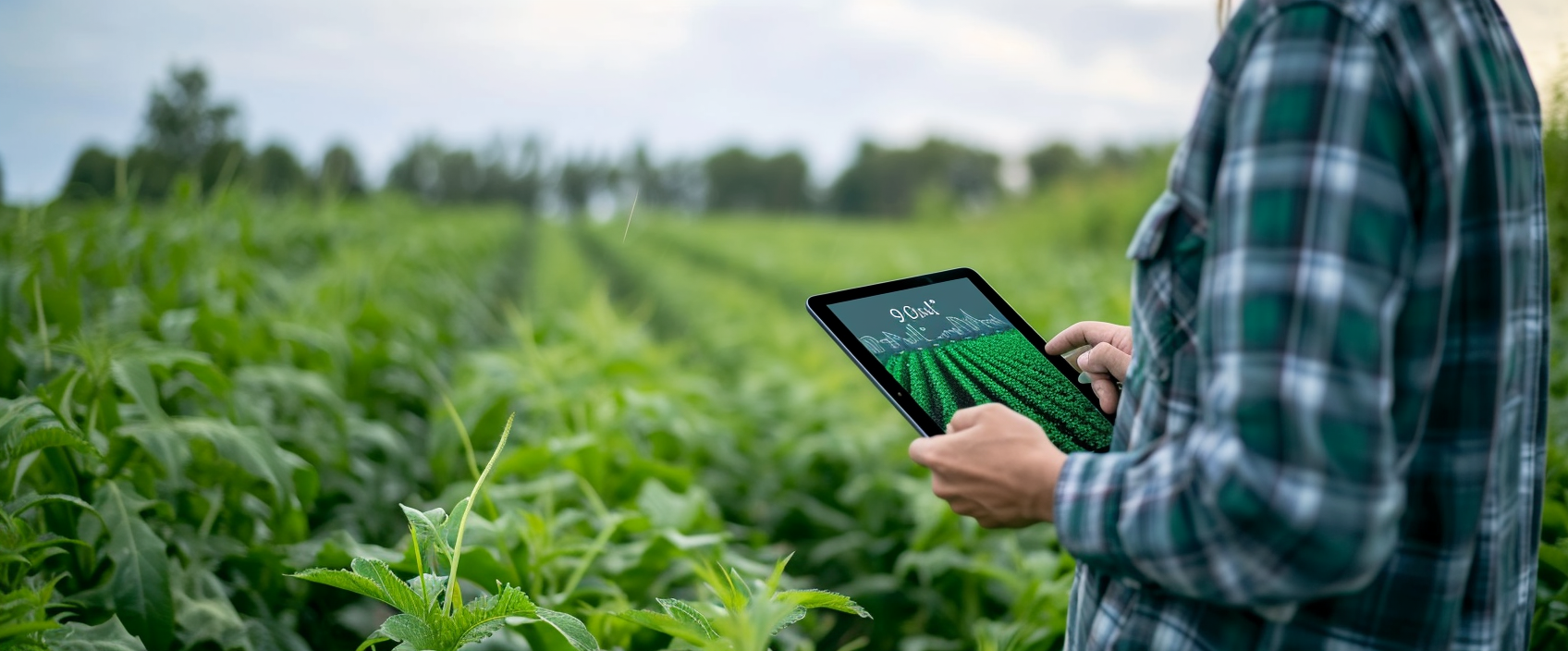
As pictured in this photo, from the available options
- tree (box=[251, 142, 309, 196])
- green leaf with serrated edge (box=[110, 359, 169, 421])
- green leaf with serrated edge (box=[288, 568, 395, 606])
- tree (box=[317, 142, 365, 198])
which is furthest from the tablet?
tree (box=[251, 142, 309, 196])

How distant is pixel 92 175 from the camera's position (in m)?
3.85

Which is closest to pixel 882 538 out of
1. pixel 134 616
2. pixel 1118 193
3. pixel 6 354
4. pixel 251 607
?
pixel 251 607

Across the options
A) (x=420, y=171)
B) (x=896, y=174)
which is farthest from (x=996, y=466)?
(x=896, y=174)

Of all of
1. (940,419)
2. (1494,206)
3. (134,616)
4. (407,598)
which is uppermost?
(1494,206)

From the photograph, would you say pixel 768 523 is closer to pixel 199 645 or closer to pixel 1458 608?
pixel 199 645

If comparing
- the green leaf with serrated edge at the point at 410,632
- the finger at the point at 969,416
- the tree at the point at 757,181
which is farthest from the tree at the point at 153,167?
the tree at the point at 757,181

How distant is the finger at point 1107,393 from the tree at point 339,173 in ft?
18.7

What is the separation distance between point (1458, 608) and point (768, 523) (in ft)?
8.42

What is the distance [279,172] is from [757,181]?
90.6 ft

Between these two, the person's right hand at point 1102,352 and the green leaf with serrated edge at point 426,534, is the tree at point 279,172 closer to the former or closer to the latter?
the green leaf with serrated edge at point 426,534

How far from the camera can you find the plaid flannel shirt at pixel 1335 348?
72 centimetres

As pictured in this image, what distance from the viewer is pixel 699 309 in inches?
303

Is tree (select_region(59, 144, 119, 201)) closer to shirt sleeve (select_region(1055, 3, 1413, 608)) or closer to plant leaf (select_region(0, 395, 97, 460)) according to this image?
plant leaf (select_region(0, 395, 97, 460))

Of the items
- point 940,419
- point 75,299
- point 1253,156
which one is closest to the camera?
point 1253,156
